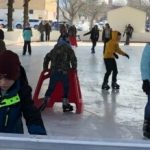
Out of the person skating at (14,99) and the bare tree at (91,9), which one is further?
the bare tree at (91,9)

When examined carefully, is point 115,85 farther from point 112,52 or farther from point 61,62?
point 61,62

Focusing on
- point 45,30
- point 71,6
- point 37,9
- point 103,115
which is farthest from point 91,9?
point 103,115

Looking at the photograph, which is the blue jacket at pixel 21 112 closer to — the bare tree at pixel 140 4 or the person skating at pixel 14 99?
the person skating at pixel 14 99

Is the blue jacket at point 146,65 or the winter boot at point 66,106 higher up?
the blue jacket at point 146,65

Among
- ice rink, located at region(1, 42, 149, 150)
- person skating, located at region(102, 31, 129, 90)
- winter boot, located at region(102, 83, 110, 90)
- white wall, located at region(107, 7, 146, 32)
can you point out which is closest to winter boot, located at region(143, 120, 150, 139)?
ice rink, located at region(1, 42, 149, 150)

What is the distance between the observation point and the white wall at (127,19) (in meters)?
46.4

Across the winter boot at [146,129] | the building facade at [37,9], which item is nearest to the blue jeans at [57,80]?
the winter boot at [146,129]

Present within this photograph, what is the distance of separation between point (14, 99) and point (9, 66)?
22 cm

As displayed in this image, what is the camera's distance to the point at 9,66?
3240 mm

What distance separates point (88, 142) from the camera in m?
2.60

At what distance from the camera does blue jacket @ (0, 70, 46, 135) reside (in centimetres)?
333

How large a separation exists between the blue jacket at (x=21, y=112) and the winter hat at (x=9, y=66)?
0.09m

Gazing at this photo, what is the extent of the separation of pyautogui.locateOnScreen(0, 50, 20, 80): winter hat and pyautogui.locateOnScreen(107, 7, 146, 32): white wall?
143 feet

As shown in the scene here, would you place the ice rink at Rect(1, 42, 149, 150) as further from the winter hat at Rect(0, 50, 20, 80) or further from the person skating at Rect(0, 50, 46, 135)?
the winter hat at Rect(0, 50, 20, 80)
